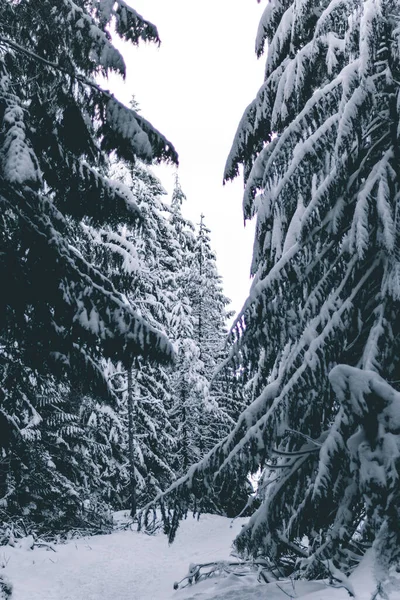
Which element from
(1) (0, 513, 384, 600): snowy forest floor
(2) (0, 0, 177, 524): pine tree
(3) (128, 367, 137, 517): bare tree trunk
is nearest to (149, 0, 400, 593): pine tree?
(1) (0, 513, 384, 600): snowy forest floor

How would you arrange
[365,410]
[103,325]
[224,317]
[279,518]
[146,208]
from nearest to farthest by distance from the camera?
[365,410] → [103,325] → [279,518] → [146,208] → [224,317]

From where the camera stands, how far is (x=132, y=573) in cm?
1170

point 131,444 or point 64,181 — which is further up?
point 64,181

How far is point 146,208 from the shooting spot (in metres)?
21.0

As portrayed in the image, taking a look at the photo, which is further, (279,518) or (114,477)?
(114,477)

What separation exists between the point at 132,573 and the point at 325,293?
9226 mm

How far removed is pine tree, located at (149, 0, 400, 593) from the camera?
4969 mm

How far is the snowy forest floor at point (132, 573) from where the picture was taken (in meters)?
5.36

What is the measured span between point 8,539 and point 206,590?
6.96 meters

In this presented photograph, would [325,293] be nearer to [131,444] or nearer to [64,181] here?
[64,181]

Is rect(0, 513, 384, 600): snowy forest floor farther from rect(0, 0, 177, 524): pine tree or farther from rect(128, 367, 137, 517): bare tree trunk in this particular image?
rect(0, 0, 177, 524): pine tree

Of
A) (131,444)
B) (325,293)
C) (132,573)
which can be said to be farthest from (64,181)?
(131,444)

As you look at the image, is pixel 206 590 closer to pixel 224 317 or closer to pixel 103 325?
pixel 103 325

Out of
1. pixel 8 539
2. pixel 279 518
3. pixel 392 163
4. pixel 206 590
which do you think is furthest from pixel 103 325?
pixel 8 539
